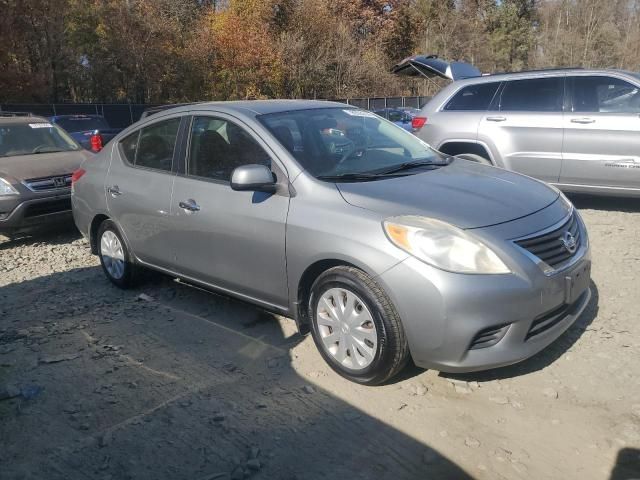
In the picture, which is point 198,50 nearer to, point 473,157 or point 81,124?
point 81,124

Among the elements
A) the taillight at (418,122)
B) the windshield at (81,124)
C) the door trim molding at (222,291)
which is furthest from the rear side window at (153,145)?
the windshield at (81,124)

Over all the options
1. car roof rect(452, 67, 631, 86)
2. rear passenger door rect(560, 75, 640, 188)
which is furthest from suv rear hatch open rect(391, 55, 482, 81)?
rear passenger door rect(560, 75, 640, 188)

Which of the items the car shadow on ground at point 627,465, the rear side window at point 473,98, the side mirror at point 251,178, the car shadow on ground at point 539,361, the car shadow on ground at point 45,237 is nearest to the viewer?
the car shadow on ground at point 627,465

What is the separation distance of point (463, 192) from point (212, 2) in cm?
4073

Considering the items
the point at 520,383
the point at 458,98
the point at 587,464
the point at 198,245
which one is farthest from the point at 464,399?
the point at 458,98

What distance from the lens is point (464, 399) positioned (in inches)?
128

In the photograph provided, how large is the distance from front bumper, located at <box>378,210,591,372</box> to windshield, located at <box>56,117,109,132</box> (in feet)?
50.4

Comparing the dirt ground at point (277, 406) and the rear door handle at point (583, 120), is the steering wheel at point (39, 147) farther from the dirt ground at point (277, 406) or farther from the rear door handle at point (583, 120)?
the rear door handle at point (583, 120)

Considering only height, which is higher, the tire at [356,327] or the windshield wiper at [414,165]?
the windshield wiper at [414,165]

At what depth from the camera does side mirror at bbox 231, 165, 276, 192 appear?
3.65m

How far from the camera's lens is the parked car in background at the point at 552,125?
663 centimetres

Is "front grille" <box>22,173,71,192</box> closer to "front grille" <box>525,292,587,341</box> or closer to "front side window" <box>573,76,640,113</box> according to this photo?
"front grille" <box>525,292,587,341</box>

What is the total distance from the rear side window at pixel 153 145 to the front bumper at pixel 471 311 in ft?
7.92

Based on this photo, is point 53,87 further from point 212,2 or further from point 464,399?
point 464,399
